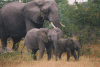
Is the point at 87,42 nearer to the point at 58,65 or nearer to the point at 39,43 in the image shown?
the point at 39,43

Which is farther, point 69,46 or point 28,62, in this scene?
point 69,46

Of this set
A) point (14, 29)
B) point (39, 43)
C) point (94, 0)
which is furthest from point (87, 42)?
point (14, 29)

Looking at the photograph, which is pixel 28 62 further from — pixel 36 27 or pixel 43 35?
pixel 36 27

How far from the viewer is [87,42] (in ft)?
35.5

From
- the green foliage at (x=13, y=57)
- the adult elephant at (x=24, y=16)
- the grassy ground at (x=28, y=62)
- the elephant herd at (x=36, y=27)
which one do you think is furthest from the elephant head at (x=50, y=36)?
the adult elephant at (x=24, y=16)

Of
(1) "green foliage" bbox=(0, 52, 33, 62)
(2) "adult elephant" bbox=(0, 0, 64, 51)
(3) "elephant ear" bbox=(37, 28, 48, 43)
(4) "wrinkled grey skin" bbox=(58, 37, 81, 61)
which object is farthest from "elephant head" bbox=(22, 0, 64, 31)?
(1) "green foliage" bbox=(0, 52, 33, 62)

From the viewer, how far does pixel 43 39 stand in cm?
802

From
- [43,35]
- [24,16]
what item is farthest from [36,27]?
[43,35]

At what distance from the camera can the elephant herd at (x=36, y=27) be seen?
805 cm

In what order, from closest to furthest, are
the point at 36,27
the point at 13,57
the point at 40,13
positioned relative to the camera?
the point at 13,57, the point at 40,13, the point at 36,27

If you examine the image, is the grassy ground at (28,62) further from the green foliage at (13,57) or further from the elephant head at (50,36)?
the elephant head at (50,36)

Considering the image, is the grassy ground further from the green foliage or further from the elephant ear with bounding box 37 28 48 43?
the elephant ear with bounding box 37 28 48 43

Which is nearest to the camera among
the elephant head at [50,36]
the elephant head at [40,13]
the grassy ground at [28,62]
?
the grassy ground at [28,62]

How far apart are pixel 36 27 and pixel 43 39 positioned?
2.43 metres
